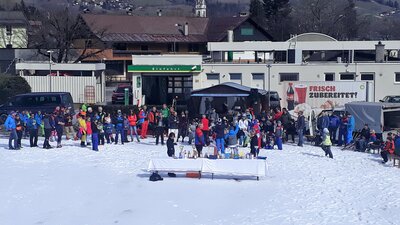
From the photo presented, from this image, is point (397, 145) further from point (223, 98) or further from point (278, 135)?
point (223, 98)

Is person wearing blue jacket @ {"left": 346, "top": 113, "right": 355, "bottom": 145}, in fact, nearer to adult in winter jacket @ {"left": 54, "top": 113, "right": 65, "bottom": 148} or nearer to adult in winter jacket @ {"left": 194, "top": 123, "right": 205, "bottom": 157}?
adult in winter jacket @ {"left": 194, "top": 123, "right": 205, "bottom": 157}

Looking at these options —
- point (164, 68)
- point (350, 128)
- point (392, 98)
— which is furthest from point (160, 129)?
point (392, 98)

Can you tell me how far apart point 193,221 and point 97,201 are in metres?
2.96

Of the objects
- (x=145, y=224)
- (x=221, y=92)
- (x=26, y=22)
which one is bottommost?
(x=145, y=224)

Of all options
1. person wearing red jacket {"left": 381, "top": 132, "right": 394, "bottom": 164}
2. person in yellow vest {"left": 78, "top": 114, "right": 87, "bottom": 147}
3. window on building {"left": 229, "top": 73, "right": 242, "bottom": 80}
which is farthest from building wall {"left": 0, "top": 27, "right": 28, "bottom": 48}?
person wearing red jacket {"left": 381, "top": 132, "right": 394, "bottom": 164}

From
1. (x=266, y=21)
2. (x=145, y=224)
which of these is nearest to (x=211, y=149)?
(x=145, y=224)

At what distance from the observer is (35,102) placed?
3128 cm

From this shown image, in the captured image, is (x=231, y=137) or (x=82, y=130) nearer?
(x=231, y=137)

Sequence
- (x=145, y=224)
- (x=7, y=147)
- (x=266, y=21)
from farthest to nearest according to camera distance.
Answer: (x=266, y=21) < (x=7, y=147) < (x=145, y=224)

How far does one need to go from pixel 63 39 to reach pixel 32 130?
115 ft

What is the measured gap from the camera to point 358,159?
2225cm

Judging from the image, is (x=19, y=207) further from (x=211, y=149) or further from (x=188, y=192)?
(x=211, y=149)

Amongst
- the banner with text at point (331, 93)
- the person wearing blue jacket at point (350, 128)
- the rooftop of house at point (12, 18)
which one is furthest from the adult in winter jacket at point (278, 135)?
the rooftop of house at point (12, 18)

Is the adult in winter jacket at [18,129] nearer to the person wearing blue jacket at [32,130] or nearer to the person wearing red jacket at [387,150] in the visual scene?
the person wearing blue jacket at [32,130]
